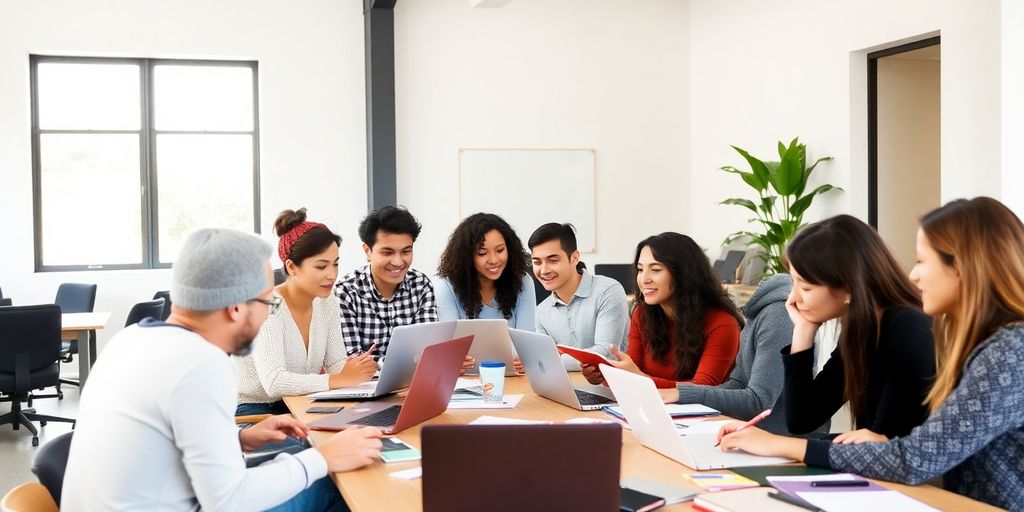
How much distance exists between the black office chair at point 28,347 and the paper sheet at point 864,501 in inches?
189

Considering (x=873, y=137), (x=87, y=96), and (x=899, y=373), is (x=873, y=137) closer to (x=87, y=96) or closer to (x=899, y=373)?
(x=899, y=373)

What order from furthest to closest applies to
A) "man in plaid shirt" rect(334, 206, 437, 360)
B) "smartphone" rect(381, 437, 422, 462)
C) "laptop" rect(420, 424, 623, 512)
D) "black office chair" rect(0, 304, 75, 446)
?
"black office chair" rect(0, 304, 75, 446), "man in plaid shirt" rect(334, 206, 437, 360), "smartphone" rect(381, 437, 422, 462), "laptop" rect(420, 424, 623, 512)

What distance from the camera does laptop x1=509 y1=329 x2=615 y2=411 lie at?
2.73 meters

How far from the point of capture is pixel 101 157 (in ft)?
25.7

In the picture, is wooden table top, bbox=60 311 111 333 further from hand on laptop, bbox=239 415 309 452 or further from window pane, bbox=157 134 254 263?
hand on laptop, bbox=239 415 309 452

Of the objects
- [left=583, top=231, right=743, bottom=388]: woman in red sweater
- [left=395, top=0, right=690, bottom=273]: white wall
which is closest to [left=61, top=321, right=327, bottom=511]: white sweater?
[left=583, top=231, right=743, bottom=388]: woman in red sweater

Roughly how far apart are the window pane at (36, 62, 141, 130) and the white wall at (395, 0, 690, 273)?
2.21 metres

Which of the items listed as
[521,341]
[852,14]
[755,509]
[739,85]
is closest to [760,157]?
[739,85]

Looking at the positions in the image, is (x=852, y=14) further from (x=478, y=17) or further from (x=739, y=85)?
(x=478, y=17)

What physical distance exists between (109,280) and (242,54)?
214cm

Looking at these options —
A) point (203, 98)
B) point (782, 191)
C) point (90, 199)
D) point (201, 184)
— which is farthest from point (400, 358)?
point (90, 199)

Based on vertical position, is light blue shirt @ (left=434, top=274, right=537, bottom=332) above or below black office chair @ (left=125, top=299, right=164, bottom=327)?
above

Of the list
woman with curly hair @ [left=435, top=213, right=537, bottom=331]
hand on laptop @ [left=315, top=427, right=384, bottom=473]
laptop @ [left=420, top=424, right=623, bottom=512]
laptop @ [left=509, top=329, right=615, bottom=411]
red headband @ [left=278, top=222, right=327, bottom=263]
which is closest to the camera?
laptop @ [left=420, top=424, right=623, bottom=512]

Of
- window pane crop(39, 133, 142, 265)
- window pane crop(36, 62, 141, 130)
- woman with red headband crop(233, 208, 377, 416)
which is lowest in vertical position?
woman with red headband crop(233, 208, 377, 416)
